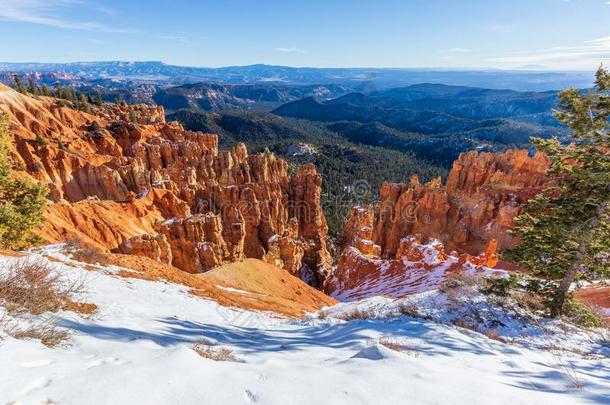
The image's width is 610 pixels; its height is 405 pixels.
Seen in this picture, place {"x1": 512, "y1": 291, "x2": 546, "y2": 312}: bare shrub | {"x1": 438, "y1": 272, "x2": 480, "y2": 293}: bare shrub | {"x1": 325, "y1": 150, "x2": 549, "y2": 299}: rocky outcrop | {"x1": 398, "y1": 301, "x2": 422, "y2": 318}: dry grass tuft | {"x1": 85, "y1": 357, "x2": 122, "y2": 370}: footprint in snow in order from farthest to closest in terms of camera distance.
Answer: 1. {"x1": 325, "y1": 150, "x2": 549, "y2": 299}: rocky outcrop
2. {"x1": 438, "y1": 272, "x2": 480, "y2": 293}: bare shrub
3. {"x1": 512, "y1": 291, "x2": 546, "y2": 312}: bare shrub
4. {"x1": 398, "y1": 301, "x2": 422, "y2": 318}: dry grass tuft
5. {"x1": 85, "y1": 357, "x2": 122, "y2": 370}: footprint in snow

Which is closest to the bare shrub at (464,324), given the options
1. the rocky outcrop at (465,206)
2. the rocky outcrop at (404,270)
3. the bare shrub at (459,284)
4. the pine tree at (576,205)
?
the bare shrub at (459,284)

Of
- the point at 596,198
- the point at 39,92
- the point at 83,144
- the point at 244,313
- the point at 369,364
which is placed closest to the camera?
the point at 369,364

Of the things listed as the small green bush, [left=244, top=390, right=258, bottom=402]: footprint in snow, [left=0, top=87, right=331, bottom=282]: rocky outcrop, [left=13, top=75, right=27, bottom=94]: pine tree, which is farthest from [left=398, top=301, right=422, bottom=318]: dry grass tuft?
[left=13, top=75, right=27, bottom=94]: pine tree

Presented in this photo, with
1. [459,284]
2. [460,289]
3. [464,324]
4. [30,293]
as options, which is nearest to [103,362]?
[30,293]

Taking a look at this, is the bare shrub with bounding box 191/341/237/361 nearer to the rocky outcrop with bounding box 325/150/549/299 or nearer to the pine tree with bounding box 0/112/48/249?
the pine tree with bounding box 0/112/48/249

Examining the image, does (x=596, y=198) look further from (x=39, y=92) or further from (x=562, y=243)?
(x=39, y=92)

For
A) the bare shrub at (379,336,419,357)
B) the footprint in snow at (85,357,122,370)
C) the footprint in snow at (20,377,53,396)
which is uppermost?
the footprint in snow at (20,377,53,396)

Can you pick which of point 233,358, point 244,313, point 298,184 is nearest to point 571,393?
point 233,358
